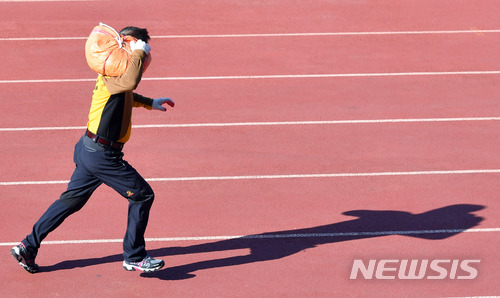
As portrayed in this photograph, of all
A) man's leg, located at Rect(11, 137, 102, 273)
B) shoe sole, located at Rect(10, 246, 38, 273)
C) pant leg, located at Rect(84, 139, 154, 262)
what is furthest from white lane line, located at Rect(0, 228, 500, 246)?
pant leg, located at Rect(84, 139, 154, 262)

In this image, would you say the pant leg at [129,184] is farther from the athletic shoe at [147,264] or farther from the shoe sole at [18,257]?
the shoe sole at [18,257]

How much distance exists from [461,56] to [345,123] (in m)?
3.38

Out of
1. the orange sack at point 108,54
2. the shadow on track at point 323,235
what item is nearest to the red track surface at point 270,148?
the shadow on track at point 323,235

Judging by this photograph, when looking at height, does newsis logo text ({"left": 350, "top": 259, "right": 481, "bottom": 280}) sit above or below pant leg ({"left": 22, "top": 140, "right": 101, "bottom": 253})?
below

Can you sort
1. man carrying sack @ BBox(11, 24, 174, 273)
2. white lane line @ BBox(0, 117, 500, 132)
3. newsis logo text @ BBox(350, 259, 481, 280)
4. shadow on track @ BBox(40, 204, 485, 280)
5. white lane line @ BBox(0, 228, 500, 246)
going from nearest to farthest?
man carrying sack @ BBox(11, 24, 174, 273)
newsis logo text @ BBox(350, 259, 481, 280)
shadow on track @ BBox(40, 204, 485, 280)
white lane line @ BBox(0, 228, 500, 246)
white lane line @ BBox(0, 117, 500, 132)

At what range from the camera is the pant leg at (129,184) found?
640 centimetres

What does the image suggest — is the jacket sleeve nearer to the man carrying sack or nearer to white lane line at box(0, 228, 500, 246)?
the man carrying sack

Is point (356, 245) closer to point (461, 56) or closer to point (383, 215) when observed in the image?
point (383, 215)

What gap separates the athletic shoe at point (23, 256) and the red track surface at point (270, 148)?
0.43 ft

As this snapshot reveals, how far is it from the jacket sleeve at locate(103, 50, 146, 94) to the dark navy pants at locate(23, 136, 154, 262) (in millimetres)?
522

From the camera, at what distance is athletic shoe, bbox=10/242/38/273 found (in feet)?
21.7

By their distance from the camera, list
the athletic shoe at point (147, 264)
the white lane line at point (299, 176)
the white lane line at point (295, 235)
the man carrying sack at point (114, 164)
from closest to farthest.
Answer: the man carrying sack at point (114, 164), the athletic shoe at point (147, 264), the white lane line at point (295, 235), the white lane line at point (299, 176)

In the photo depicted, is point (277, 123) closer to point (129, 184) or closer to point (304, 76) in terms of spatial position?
point (304, 76)

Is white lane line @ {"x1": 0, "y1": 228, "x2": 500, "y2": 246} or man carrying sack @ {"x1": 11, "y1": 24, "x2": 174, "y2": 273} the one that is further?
white lane line @ {"x1": 0, "y1": 228, "x2": 500, "y2": 246}
